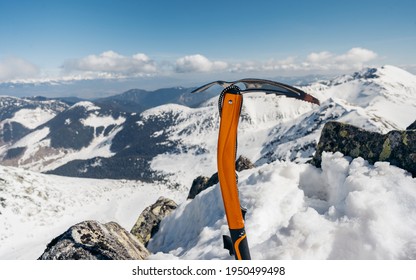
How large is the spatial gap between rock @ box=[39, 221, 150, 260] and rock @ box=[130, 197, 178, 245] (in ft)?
22.7

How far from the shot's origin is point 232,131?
7.09 metres

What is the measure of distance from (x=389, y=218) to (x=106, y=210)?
232 feet

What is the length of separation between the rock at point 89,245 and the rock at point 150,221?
6.92 meters

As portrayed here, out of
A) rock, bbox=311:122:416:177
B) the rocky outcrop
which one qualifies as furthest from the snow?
the rocky outcrop

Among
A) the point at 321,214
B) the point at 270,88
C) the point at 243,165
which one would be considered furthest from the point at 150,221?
the point at 270,88

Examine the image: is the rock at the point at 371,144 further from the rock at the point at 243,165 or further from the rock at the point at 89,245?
the rock at the point at 243,165

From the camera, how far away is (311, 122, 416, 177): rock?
11.8 meters

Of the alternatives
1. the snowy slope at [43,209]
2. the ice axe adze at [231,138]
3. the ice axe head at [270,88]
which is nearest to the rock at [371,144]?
the ice axe head at [270,88]

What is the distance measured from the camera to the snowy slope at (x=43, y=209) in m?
47.2

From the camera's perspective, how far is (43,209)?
6103 centimetres

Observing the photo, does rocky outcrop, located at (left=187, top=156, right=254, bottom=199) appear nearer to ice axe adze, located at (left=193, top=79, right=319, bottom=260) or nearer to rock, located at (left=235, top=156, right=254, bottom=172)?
rock, located at (left=235, top=156, right=254, bottom=172)

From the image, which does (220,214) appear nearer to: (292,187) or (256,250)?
(292,187)

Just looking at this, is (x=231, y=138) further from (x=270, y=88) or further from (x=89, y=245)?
(x=89, y=245)
